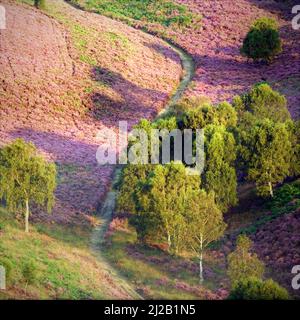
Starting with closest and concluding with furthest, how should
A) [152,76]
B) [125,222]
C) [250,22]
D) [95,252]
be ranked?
[95,252] → [125,222] → [152,76] → [250,22]

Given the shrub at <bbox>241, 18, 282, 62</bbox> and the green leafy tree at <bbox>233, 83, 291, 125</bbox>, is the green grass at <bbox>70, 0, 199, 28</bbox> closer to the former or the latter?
the shrub at <bbox>241, 18, 282, 62</bbox>

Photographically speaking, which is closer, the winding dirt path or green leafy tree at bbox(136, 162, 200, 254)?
the winding dirt path

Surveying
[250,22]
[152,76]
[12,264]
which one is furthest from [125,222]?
[250,22]

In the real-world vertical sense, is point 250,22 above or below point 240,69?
above

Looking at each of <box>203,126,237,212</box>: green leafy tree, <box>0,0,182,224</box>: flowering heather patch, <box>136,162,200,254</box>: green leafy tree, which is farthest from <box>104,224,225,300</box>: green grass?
<box>203,126,237,212</box>: green leafy tree

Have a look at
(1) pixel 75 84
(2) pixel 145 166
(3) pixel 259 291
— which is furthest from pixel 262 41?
(3) pixel 259 291
